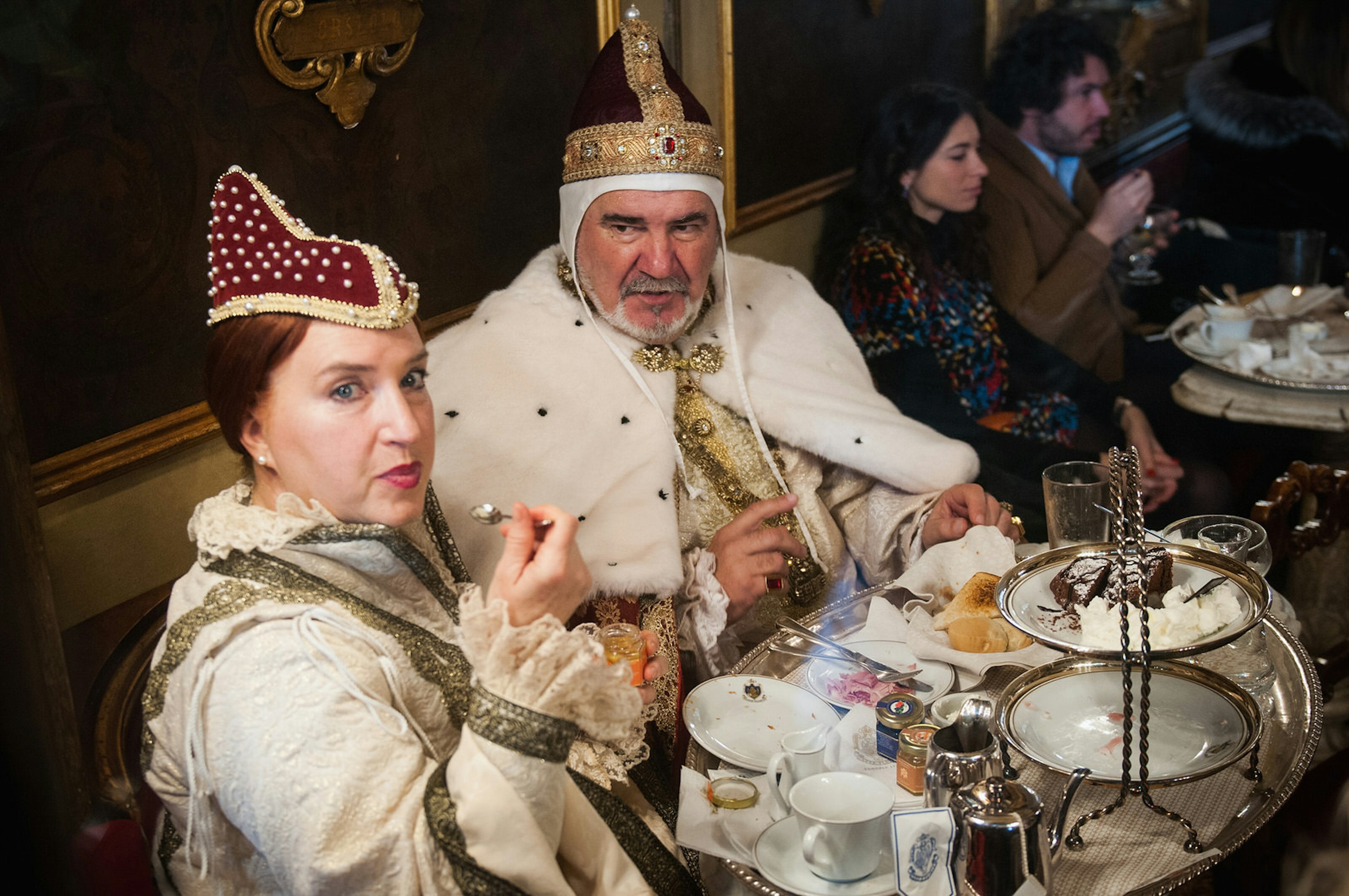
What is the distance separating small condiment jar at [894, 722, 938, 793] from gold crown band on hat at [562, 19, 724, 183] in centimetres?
103

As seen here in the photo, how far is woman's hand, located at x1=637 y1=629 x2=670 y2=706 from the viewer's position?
1541 millimetres

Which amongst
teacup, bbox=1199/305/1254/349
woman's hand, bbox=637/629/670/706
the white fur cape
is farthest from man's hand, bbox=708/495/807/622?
teacup, bbox=1199/305/1254/349

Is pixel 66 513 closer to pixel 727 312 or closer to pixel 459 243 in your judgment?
pixel 459 243

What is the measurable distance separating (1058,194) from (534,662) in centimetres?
279

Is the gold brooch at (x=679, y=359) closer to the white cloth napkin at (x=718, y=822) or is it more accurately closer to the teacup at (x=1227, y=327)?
the white cloth napkin at (x=718, y=822)

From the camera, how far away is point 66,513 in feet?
4.12

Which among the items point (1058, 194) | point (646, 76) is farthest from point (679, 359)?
point (1058, 194)

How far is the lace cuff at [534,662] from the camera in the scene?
111 cm

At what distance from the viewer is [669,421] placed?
2043 mm

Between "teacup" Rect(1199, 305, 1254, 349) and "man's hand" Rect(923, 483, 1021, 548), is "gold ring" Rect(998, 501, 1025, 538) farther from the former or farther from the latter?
"teacup" Rect(1199, 305, 1254, 349)

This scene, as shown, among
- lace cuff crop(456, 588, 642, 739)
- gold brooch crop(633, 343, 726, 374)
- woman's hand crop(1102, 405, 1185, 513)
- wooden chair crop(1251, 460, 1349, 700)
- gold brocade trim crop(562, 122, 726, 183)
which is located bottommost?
woman's hand crop(1102, 405, 1185, 513)

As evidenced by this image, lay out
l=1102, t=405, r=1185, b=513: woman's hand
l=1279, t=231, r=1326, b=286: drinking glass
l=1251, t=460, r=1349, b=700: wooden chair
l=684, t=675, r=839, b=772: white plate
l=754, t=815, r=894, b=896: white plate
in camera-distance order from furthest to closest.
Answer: l=1279, t=231, r=1326, b=286: drinking glass → l=1102, t=405, r=1185, b=513: woman's hand → l=1251, t=460, r=1349, b=700: wooden chair → l=684, t=675, r=839, b=772: white plate → l=754, t=815, r=894, b=896: white plate

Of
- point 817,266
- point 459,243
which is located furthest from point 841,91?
point 459,243

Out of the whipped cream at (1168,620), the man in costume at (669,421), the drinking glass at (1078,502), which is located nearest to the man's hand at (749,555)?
the man in costume at (669,421)
